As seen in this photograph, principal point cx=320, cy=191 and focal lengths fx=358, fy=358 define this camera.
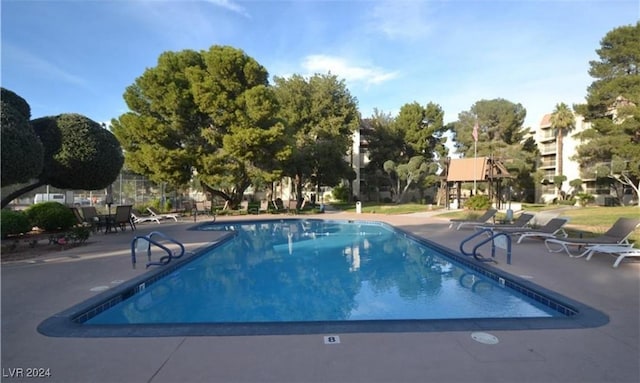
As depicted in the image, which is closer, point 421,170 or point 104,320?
point 104,320

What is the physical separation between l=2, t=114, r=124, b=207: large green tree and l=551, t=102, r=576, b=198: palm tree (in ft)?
148

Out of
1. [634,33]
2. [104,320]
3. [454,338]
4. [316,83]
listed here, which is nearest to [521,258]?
[454,338]

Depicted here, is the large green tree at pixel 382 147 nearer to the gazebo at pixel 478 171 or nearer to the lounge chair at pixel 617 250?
the gazebo at pixel 478 171

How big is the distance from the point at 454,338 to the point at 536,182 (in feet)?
135

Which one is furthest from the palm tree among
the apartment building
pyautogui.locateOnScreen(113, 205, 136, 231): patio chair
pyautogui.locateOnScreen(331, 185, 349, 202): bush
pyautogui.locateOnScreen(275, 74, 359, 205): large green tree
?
pyautogui.locateOnScreen(113, 205, 136, 231): patio chair

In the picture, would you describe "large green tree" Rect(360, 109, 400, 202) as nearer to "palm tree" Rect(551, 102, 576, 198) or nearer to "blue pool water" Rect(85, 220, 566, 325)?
"palm tree" Rect(551, 102, 576, 198)

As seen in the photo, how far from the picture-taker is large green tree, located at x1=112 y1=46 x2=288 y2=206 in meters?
21.2

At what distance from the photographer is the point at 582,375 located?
291 cm

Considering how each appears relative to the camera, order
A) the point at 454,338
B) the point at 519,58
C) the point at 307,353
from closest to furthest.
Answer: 1. the point at 307,353
2. the point at 454,338
3. the point at 519,58

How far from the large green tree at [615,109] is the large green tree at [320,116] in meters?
21.1

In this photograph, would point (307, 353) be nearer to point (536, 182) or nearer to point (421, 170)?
point (421, 170)

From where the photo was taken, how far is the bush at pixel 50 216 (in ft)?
40.5

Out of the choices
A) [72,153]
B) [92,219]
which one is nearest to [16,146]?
[72,153]

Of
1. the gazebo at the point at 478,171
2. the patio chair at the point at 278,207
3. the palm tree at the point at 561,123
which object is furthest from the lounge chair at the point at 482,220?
the palm tree at the point at 561,123
